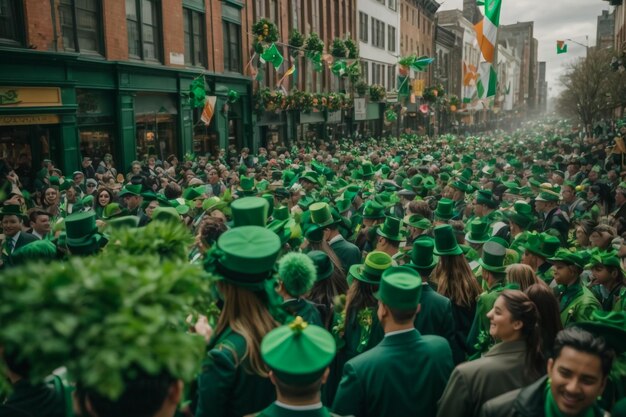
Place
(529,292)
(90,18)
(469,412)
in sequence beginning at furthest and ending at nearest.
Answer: (90,18), (529,292), (469,412)

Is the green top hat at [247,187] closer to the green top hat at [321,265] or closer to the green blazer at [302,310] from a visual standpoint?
the green top hat at [321,265]

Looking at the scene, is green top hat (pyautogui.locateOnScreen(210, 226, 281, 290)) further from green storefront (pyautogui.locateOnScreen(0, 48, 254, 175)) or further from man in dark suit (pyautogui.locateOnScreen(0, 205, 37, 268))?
green storefront (pyautogui.locateOnScreen(0, 48, 254, 175))

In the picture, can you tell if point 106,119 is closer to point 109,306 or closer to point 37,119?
point 37,119

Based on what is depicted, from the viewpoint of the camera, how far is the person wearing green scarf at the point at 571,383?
9.03 ft

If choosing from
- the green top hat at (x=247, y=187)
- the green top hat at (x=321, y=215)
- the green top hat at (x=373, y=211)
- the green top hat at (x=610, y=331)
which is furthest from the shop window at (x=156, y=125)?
the green top hat at (x=610, y=331)

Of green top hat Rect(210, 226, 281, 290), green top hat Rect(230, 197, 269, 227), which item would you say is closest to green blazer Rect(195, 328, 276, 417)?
green top hat Rect(210, 226, 281, 290)

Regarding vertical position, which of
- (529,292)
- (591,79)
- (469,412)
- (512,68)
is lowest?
(469,412)

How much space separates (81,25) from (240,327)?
16666 mm

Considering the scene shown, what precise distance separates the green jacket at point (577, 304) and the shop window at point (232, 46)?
2244 cm

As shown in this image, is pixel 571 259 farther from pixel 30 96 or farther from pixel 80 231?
pixel 30 96

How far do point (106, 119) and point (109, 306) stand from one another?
1781 centimetres

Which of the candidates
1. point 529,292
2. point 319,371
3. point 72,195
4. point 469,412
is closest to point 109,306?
point 319,371

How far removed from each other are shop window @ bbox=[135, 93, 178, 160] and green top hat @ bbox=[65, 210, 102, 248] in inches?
585

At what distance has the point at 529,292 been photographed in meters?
4.06
